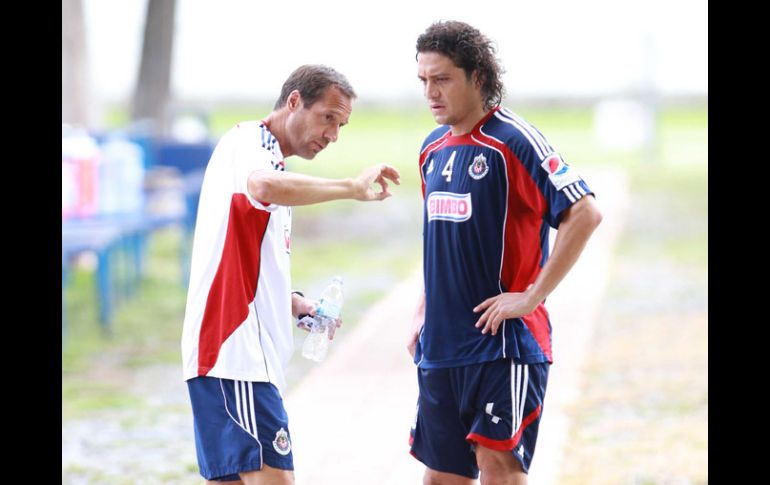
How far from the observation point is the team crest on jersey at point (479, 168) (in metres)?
3.29

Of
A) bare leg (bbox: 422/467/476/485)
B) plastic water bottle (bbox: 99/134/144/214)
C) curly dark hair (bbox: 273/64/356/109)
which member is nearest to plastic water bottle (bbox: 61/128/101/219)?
plastic water bottle (bbox: 99/134/144/214)

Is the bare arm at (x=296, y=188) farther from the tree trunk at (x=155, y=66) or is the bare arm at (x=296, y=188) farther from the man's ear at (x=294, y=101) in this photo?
the tree trunk at (x=155, y=66)

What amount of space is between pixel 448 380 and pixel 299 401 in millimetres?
3270

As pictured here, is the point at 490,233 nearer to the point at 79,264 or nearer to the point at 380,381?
the point at 380,381

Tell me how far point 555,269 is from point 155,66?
13.3 meters

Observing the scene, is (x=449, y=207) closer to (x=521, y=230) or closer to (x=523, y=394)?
(x=521, y=230)

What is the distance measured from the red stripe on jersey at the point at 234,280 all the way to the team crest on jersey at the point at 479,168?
2.09 feet

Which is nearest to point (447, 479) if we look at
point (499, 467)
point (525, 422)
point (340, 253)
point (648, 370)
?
point (499, 467)

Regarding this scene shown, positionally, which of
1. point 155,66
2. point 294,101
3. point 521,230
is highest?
point 155,66

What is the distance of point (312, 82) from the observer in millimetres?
3254

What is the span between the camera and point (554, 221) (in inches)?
128

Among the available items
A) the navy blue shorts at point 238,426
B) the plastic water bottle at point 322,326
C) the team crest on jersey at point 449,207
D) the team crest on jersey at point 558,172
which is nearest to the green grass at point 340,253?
the plastic water bottle at point 322,326

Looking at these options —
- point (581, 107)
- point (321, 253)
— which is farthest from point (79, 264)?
point (581, 107)
